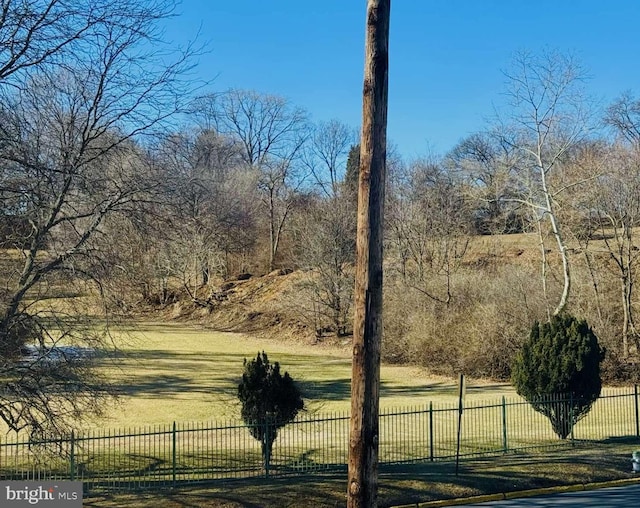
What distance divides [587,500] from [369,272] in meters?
9.32

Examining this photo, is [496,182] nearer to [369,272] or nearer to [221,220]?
[221,220]

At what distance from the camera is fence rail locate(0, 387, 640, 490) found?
16031mm

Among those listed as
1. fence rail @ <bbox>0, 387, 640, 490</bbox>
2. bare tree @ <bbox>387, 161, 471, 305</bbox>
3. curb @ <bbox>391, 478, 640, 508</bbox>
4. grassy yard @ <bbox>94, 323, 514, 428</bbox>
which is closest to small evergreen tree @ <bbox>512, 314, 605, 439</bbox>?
fence rail @ <bbox>0, 387, 640, 490</bbox>

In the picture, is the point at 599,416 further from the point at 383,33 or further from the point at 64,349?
the point at 383,33

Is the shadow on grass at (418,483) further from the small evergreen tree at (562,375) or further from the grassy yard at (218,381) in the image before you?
the grassy yard at (218,381)

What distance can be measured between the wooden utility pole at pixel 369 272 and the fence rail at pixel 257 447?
349 inches

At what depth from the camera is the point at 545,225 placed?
128 feet

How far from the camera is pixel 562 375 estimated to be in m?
20.9

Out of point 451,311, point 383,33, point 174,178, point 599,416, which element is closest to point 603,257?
point 451,311

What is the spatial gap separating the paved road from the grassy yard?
961 centimetres

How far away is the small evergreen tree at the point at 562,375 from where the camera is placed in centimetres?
2092

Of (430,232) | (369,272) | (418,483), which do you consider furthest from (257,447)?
(430,232)

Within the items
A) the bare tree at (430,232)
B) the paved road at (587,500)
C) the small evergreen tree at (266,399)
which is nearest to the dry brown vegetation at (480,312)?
the bare tree at (430,232)

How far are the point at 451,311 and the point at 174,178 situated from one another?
2423 cm
